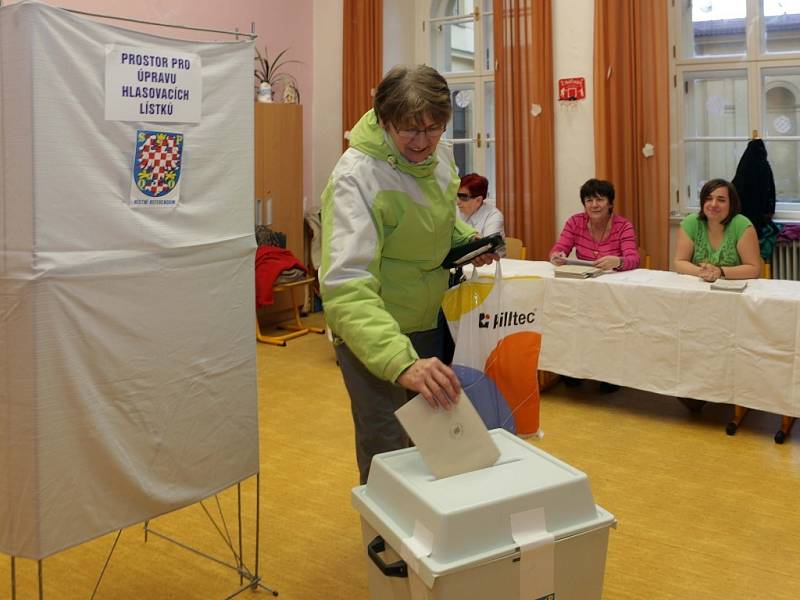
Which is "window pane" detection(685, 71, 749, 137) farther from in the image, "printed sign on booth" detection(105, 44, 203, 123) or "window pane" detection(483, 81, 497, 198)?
"printed sign on booth" detection(105, 44, 203, 123)

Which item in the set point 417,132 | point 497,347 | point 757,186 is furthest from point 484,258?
point 757,186

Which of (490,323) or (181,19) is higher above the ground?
(181,19)

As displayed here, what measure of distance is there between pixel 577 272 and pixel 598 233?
23.3 inches

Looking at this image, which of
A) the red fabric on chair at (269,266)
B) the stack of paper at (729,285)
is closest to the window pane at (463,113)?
the red fabric on chair at (269,266)

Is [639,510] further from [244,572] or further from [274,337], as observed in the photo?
[274,337]

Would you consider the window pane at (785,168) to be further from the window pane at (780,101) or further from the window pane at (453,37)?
the window pane at (453,37)

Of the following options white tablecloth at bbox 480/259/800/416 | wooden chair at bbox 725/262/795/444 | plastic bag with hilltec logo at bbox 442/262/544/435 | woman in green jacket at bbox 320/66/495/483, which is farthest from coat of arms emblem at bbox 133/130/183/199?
wooden chair at bbox 725/262/795/444

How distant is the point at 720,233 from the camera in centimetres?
400

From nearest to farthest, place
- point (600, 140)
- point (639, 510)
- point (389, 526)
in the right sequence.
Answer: point (389, 526), point (639, 510), point (600, 140)

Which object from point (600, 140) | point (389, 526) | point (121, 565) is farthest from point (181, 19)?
point (389, 526)

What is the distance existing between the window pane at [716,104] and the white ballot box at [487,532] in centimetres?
441

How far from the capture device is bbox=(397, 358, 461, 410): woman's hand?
154 centimetres

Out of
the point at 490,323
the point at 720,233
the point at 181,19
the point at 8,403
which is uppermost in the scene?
the point at 181,19

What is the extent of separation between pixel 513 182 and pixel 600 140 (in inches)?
26.6
